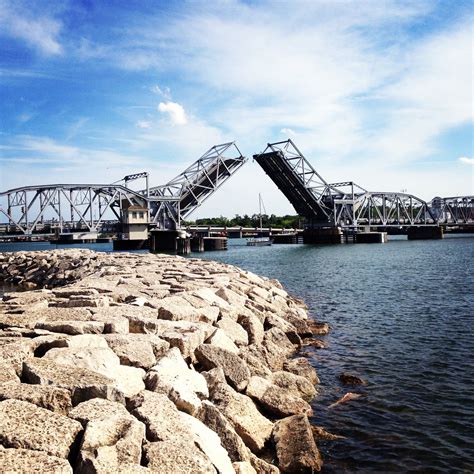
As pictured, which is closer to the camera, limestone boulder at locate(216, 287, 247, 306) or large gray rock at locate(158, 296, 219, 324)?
large gray rock at locate(158, 296, 219, 324)

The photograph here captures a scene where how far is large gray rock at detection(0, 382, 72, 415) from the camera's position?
3.70 m

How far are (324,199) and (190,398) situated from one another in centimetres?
7089

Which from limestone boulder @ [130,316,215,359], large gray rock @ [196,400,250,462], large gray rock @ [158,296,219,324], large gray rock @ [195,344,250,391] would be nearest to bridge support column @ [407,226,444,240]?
large gray rock @ [158,296,219,324]

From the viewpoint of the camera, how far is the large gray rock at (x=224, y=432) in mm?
4539

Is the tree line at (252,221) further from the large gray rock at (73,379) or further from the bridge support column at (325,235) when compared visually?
the large gray rock at (73,379)

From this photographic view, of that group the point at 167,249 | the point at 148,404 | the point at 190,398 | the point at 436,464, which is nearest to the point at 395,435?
the point at 436,464

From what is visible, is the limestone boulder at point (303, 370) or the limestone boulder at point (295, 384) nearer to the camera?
the limestone boulder at point (295, 384)

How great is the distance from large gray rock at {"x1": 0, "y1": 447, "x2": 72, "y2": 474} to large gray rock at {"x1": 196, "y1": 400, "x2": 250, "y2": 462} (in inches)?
72.5

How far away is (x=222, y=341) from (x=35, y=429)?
4131 millimetres

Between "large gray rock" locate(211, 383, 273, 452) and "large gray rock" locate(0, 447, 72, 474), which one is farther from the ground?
"large gray rock" locate(0, 447, 72, 474)

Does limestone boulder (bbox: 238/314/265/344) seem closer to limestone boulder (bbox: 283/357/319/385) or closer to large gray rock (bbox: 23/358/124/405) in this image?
limestone boulder (bbox: 283/357/319/385)

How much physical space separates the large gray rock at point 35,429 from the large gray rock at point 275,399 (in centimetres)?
315

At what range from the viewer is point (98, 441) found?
10.8ft

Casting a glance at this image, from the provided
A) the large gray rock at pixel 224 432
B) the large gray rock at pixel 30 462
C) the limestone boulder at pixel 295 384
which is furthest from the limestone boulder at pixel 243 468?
the limestone boulder at pixel 295 384
